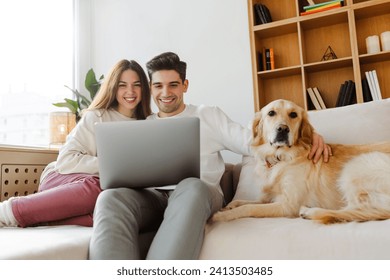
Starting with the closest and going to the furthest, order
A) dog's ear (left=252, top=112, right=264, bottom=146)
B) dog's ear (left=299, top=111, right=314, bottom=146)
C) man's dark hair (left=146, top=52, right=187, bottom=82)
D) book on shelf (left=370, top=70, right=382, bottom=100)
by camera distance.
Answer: dog's ear (left=299, top=111, right=314, bottom=146), dog's ear (left=252, top=112, right=264, bottom=146), man's dark hair (left=146, top=52, right=187, bottom=82), book on shelf (left=370, top=70, right=382, bottom=100)

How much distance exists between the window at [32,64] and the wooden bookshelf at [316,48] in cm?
149

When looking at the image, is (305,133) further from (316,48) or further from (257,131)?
(316,48)

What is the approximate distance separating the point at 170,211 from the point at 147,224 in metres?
0.16

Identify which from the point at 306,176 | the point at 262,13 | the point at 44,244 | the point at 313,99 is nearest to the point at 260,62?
the point at 262,13

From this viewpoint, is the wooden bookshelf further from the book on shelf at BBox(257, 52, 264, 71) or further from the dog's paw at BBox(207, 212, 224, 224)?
the dog's paw at BBox(207, 212, 224, 224)

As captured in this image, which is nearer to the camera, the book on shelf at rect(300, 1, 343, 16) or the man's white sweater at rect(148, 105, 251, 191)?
the man's white sweater at rect(148, 105, 251, 191)

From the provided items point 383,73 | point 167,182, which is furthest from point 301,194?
point 383,73

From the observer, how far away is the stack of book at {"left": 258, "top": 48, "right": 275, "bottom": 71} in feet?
7.23

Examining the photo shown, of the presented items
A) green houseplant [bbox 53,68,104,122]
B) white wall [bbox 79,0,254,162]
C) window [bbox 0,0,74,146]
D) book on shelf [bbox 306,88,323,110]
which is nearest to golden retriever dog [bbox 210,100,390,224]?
book on shelf [bbox 306,88,323,110]

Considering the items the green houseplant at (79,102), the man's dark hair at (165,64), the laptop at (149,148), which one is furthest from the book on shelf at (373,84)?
the green houseplant at (79,102)

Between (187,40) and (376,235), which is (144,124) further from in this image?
(187,40)

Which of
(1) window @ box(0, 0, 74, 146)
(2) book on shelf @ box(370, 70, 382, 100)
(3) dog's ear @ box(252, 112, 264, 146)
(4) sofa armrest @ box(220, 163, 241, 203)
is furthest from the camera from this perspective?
(1) window @ box(0, 0, 74, 146)

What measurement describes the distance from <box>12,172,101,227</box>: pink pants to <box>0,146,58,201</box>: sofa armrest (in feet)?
2.00
